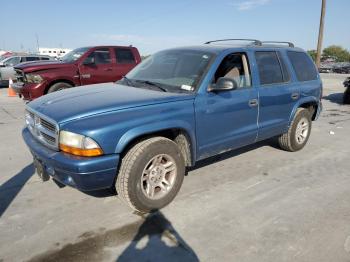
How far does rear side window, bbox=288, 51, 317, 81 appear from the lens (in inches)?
204

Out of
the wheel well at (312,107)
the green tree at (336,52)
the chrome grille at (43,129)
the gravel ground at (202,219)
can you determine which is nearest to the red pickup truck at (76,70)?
the gravel ground at (202,219)

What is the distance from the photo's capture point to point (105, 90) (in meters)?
3.95

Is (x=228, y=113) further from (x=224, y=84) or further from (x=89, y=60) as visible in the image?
(x=89, y=60)

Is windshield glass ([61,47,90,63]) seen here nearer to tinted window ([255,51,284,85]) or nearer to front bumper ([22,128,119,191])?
tinted window ([255,51,284,85])

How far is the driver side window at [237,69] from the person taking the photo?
413cm

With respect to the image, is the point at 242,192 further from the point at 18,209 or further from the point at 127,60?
the point at 127,60

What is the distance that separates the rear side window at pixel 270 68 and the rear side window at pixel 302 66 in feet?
1.17

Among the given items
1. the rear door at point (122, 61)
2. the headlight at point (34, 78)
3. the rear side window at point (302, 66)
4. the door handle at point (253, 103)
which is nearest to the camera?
the door handle at point (253, 103)

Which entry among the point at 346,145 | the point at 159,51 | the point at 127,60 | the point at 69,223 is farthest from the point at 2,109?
the point at 346,145

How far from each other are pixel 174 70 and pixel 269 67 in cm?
147

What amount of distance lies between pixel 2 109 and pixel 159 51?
6371 mm

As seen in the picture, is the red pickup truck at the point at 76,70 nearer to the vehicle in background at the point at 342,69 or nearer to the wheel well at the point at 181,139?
the wheel well at the point at 181,139

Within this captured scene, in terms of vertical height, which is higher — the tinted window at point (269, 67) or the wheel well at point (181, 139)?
the tinted window at point (269, 67)

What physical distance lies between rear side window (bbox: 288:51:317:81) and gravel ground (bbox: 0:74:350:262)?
1.46 metres
